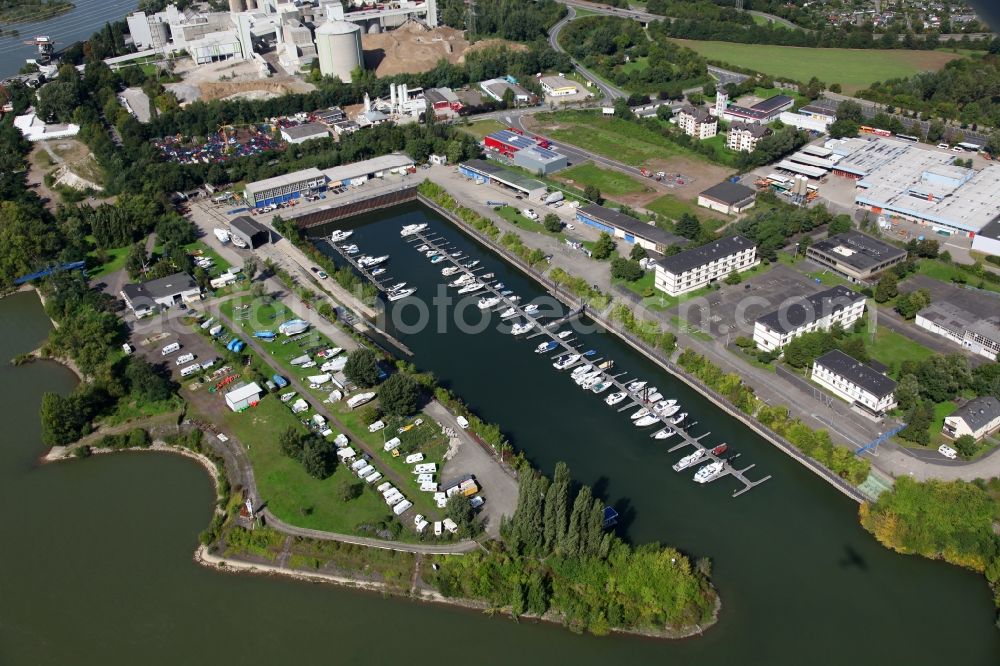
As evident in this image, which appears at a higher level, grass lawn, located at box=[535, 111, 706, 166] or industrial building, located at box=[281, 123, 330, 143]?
industrial building, located at box=[281, 123, 330, 143]

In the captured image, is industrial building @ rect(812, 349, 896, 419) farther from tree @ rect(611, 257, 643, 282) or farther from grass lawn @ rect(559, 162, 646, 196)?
grass lawn @ rect(559, 162, 646, 196)

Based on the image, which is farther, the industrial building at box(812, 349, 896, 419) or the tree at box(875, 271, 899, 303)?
the tree at box(875, 271, 899, 303)

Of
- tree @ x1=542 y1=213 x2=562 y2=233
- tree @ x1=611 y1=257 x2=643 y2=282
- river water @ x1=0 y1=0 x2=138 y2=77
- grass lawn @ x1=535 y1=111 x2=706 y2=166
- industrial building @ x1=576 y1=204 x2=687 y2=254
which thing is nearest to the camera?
tree @ x1=611 y1=257 x2=643 y2=282

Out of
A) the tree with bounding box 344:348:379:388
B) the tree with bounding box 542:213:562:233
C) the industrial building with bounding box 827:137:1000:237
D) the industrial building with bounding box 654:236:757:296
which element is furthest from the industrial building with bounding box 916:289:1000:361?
the tree with bounding box 344:348:379:388

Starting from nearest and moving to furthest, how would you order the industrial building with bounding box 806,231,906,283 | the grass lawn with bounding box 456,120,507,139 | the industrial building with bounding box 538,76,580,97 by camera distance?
the industrial building with bounding box 806,231,906,283 < the grass lawn with bounding box 456,120,507,139 < the industrial building with bounding box 538,76,580,97

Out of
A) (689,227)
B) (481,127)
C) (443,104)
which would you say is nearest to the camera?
(689,227)

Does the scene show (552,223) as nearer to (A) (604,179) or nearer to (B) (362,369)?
(A) (604,179)

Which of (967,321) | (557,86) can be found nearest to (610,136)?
(557,86)
